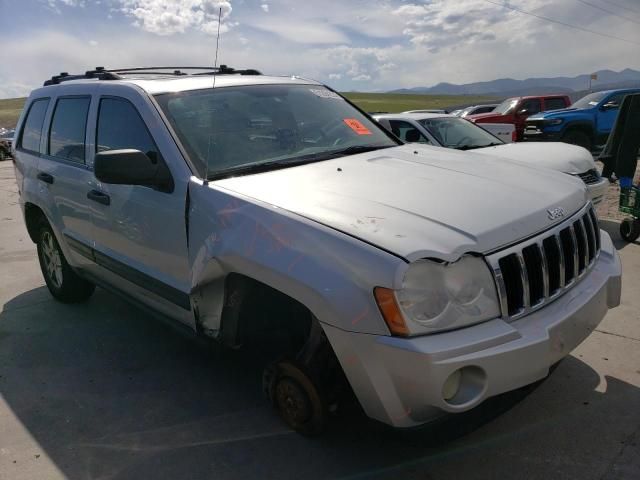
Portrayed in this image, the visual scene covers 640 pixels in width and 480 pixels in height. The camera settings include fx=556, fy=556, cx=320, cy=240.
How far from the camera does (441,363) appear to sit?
1948 millimetres

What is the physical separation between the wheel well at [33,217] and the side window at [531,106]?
51.8 feet

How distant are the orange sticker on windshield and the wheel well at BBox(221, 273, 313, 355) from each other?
144cm

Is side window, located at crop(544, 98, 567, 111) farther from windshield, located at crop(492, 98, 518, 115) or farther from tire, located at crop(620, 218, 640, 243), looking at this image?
tire, located at crop(620, 218, 640, 243)

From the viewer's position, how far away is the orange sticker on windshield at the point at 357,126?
367 cm

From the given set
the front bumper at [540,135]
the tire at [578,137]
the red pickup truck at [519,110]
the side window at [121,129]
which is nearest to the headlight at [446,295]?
the side window at [121,129]

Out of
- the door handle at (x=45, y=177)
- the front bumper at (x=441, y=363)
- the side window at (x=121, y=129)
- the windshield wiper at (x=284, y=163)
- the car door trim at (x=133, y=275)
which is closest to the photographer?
the front bumper at (x=441, y=363)

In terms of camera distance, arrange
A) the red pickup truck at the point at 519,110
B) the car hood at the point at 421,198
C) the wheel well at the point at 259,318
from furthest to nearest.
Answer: the red pickup truck at the point at 519,110 < the wheel well at the point at 259,318 < the car hood at the point at 421,198

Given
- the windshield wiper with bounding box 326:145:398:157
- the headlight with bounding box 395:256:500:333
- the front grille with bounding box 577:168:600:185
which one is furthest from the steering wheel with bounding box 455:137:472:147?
the headlight with bounding box 395:256:500:333

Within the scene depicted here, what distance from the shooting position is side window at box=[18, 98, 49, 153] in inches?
180

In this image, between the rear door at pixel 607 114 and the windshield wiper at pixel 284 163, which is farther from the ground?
the rear door at pixel 607 114

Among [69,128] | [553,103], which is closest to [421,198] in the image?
[69,128]

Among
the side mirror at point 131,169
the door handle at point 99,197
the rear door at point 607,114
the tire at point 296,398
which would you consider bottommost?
the tire at point 296,398

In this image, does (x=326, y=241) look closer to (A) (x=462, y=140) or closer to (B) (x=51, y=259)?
(B) (x=51, y=259)

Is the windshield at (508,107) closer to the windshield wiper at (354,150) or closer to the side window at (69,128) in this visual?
the windshield wiper at (354,150)
